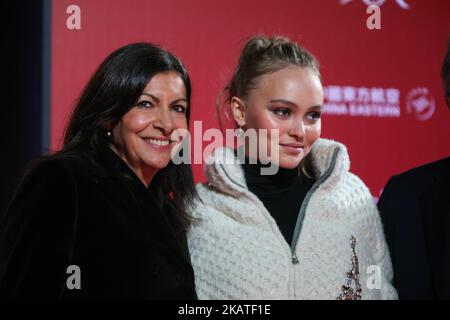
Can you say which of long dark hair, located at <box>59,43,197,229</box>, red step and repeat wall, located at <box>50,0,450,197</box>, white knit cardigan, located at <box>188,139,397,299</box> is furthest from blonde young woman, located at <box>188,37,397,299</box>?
red step and repeat wall, located at <box>50,0,450,197</box>

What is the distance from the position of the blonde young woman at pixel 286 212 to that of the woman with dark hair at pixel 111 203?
0.31 ft

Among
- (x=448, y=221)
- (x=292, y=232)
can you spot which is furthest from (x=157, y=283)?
(x=448, y=221)

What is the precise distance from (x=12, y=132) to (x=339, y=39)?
132 centimetres

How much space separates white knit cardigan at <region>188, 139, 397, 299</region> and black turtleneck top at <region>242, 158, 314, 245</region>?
37 mm

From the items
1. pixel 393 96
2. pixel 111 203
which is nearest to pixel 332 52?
pixel 393 96

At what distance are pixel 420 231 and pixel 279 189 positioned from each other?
365mm

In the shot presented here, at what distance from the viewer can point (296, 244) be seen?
5.02ft

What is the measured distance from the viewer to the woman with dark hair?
128cm

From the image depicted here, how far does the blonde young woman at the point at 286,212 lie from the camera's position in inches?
59.4

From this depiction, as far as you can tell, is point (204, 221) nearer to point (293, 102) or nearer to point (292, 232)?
point (292, 232)

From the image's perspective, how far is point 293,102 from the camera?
1.57 meters

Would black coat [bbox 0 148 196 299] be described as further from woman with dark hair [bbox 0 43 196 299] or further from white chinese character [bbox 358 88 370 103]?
white chinese character [bbox 358 88 370 103]

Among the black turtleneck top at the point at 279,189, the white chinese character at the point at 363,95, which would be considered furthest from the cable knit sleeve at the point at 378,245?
the white chinese character at the point at 363,95

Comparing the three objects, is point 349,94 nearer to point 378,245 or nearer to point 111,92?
point 378,245
